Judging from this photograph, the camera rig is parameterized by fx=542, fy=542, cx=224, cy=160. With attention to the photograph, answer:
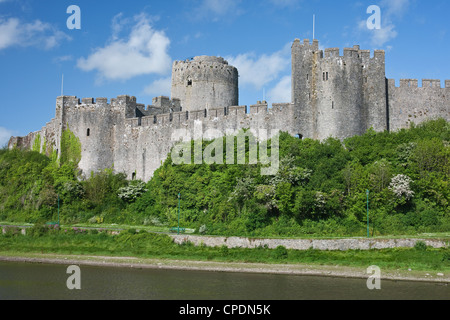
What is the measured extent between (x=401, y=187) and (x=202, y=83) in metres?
17.4

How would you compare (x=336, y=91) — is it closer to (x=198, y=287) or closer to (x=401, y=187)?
(x=401, y=187)

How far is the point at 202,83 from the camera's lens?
37.5 m

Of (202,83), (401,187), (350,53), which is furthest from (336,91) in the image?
(202,83)

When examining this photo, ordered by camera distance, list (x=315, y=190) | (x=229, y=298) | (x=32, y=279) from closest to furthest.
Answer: (x=229, y=298) < (x=32, y=279) < (x=315, y=190)

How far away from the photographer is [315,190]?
2548cm

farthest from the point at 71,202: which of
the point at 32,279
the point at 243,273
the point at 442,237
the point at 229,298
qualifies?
the point at 442,237

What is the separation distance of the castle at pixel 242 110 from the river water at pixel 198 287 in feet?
38.7

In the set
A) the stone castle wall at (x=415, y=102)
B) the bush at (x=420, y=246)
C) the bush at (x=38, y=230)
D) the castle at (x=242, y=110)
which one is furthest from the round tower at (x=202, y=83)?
the bush at (x=420, y=246)

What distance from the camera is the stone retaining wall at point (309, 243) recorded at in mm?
21484

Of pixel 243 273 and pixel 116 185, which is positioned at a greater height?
pixel 116 185

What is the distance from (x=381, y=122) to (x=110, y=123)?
56.2 feet

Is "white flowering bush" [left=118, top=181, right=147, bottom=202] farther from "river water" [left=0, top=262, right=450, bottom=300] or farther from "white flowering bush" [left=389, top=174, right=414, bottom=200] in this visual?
"white flowering bush" [left=389, top=174, right=414, bottom=200]
